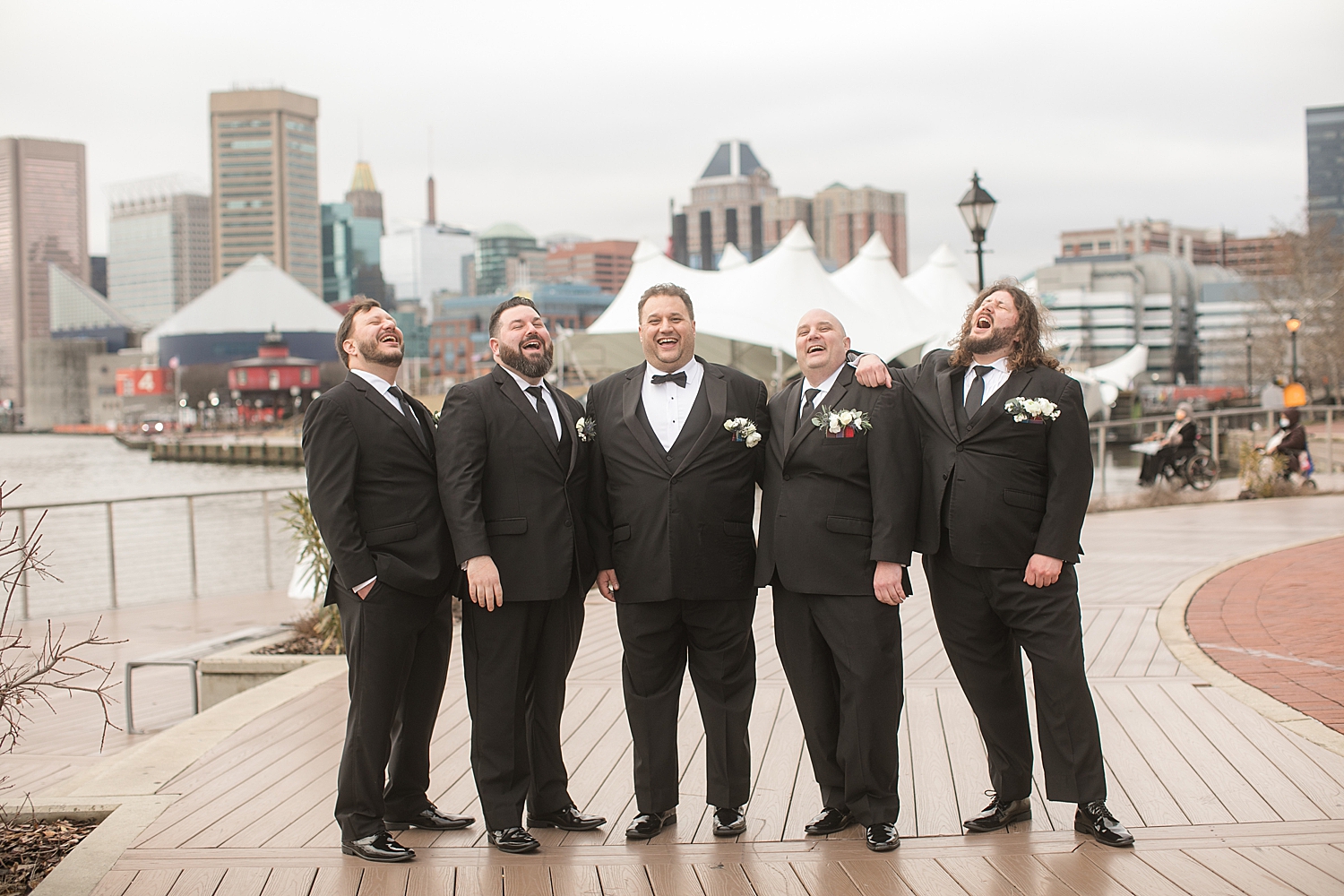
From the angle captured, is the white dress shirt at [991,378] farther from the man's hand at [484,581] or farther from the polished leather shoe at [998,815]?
the man's hand at [484,581]

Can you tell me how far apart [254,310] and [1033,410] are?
4995 inches

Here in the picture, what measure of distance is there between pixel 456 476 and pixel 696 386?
33.8 inches

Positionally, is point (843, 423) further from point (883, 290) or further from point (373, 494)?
point (883, 290)

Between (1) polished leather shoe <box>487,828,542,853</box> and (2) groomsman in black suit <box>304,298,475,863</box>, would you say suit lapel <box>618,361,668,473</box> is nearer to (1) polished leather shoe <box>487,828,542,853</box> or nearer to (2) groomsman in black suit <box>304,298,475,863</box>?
(2) groomsman in black suit <box>304,298,475,863</box>

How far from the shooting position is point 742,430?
145 inches

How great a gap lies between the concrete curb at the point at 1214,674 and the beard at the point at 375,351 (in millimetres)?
3642

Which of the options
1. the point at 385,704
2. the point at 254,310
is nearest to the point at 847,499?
the point at 385,704

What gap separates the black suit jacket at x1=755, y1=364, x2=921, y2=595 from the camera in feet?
11.7

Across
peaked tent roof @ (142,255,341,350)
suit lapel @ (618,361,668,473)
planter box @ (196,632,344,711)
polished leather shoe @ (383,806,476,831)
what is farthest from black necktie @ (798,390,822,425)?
peaked tent roof @ (142,255,341,350)

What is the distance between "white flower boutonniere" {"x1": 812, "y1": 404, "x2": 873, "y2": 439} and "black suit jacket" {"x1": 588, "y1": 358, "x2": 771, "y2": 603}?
27 centimetres

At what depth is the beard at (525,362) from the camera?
3.69 metres

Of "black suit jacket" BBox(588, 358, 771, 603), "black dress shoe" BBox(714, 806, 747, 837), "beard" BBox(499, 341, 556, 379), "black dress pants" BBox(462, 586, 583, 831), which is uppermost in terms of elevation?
"beard" BBox(499, 341, 556, 379)

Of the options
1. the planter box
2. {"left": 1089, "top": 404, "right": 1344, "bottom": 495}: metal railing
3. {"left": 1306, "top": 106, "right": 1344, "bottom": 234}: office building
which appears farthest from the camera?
{"left": 1306, "top": 106, "right": 1344, "bottom": 234}: office building

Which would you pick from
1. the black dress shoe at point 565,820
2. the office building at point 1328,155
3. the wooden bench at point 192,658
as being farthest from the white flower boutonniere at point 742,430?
the office building at point 1328,155
